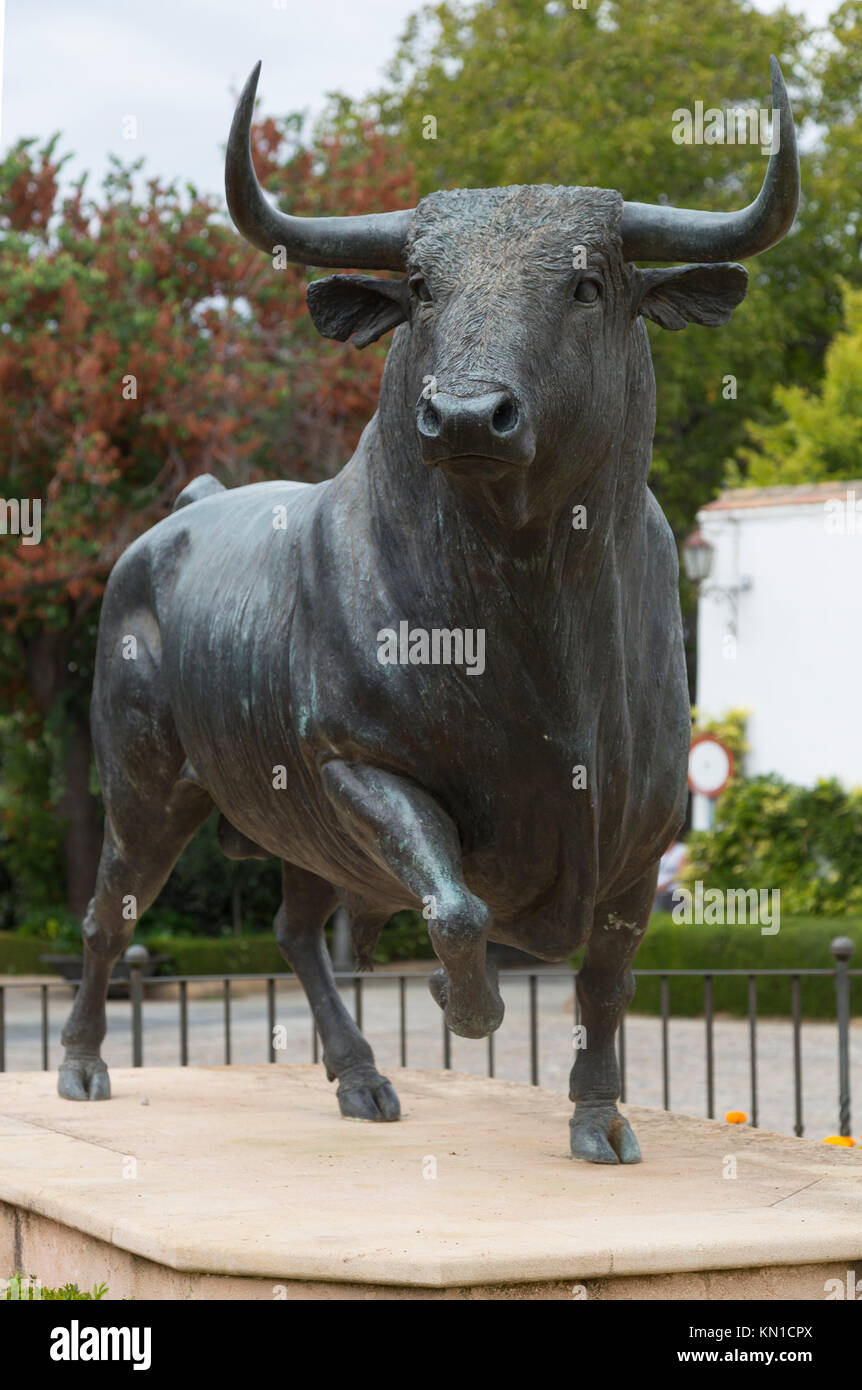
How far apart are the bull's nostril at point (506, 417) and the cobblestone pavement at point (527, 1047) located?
7.03m

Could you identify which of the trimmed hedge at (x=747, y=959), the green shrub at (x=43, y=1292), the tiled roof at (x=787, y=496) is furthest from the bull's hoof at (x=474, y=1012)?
the tiled roof at (x=787, y=496)

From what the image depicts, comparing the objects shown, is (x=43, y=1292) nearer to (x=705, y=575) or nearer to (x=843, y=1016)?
(x=843, y=1016)

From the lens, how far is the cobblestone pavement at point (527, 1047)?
12406mm

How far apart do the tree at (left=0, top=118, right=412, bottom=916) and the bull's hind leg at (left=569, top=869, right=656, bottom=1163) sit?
14024 millimetres

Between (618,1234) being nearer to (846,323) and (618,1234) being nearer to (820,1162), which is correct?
(820,1162)

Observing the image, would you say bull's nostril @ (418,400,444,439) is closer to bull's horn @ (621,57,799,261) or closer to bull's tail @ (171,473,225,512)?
bull's horn @ (621,57,799,261)

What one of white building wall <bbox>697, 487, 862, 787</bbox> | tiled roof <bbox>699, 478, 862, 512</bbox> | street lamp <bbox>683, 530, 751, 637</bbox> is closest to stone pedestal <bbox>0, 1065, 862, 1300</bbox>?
street lamp <bbox>683, 530, 751, 637</bbox>

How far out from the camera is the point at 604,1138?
17.3ft

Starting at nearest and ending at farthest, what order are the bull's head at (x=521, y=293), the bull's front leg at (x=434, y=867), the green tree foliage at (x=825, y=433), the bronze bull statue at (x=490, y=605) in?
the bull's head at (x=521, y=293)
the bronze bull statue at (x=490, y=605)
the bull's front leg at (x=434, y=867)
the green tree foliage at (x=825, y=433)

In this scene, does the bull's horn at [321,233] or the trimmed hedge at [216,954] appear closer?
the bull's horn at [321,233]

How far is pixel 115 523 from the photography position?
63.1 ft

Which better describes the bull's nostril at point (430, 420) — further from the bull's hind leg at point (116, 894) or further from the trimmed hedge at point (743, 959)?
the trimmed hedge at point (743, 959)

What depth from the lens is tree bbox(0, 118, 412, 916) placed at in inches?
747
